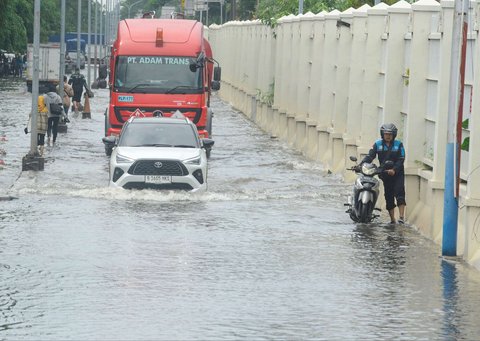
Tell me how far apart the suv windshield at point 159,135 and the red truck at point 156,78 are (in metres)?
6.88

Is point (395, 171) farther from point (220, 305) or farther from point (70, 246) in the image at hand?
point (220, 305)

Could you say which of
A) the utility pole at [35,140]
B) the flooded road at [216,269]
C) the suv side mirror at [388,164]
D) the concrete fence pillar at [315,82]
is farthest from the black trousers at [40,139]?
the suv side mirror at [388,164]

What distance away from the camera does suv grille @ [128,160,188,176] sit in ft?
80.4

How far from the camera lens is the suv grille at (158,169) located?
2450 cm

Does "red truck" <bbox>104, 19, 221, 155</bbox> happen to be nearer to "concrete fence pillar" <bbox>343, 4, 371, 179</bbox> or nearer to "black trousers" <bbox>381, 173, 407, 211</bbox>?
"concrete fence pillar" <bbox>343, 4, 371, 179</bbox>

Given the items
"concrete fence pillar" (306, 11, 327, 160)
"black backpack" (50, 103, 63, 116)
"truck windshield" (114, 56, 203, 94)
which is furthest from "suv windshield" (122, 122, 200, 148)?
"concrete fence pillar" (306, 11, 327, 160)

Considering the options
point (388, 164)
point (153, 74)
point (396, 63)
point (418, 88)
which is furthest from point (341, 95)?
point (388, 164)

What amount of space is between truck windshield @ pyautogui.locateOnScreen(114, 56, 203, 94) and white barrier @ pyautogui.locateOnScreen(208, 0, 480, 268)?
135 inches

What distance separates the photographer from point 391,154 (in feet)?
71.6

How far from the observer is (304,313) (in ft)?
44.9

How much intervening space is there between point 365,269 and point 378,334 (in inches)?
170

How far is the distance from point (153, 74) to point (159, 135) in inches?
302

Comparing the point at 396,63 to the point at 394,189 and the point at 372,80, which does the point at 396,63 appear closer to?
the point at 372,80

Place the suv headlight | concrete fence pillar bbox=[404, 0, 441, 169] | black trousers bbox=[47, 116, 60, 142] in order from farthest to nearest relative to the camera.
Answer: black trousers bbox=[47, 116, 60, 142]
the suv headlight
concrete fence pillar bbox=[404, 0, 441, 169]
